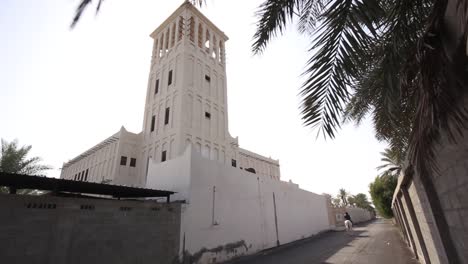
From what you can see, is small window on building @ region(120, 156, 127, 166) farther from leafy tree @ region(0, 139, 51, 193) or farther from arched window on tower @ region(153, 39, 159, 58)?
arched window on tower @ region(153, 39, 159, 58)

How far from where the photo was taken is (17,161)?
14055 millimetres

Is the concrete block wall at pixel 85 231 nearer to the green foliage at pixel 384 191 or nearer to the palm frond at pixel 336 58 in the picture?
the palm frond at pixel 336 58

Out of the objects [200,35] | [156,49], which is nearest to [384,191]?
[200,35]

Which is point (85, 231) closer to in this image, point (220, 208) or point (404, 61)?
point (220, 208)

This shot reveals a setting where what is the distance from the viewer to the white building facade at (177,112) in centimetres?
1727

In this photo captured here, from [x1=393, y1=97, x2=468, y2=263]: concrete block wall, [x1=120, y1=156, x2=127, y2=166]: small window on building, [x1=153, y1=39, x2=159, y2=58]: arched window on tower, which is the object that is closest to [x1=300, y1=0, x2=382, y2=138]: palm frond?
[x1=393, y1=97, x2=468, y2=263]: concrete block wall

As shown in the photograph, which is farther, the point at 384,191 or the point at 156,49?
the point at 384,191

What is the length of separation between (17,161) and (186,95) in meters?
11.8

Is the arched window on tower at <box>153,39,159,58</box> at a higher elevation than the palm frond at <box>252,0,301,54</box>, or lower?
higher

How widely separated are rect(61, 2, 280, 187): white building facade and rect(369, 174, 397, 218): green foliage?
17196 mm

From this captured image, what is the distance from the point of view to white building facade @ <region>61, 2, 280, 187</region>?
1727cm

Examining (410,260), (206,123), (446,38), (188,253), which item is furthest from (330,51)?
(206,123)

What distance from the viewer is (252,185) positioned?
12508 mm

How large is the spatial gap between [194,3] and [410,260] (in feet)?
34.9
